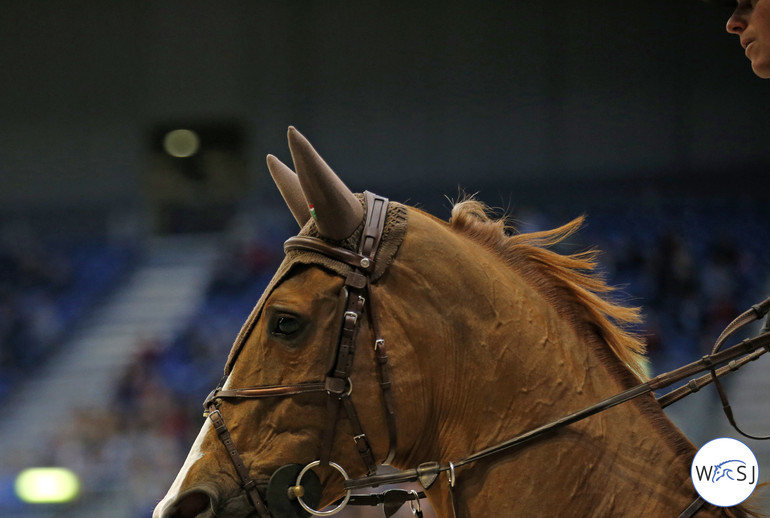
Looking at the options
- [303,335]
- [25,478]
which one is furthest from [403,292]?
[25,478]

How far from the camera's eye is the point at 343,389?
6.53 feet

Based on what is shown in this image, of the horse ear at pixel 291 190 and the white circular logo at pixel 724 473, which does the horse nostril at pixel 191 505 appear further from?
the white circular logo at pixel 724 473

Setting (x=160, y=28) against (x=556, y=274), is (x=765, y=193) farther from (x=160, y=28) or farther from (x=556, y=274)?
(x=556, y=274)

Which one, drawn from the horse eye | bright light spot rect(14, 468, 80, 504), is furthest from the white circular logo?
bright light spot rect(14, 468, 80, 504)

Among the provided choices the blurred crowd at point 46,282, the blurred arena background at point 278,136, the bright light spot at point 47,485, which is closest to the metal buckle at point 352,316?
the bright light spot at point 47,485

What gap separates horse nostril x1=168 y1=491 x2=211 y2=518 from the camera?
1974mm

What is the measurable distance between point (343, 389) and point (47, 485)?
8119 mm

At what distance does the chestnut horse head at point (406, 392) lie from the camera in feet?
6.55

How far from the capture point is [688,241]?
1045 cm

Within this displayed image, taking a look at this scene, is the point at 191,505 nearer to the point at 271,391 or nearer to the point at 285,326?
the point at 271,391

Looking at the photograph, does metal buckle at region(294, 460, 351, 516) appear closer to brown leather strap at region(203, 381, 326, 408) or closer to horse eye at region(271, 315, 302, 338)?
brown leather strap at region(203, 381, 326, 408)

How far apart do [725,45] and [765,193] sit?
2.35 meters

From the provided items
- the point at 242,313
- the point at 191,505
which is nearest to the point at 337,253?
the point at 191,505

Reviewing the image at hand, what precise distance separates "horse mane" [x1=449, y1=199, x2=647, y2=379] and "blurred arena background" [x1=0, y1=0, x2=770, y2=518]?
848cm
